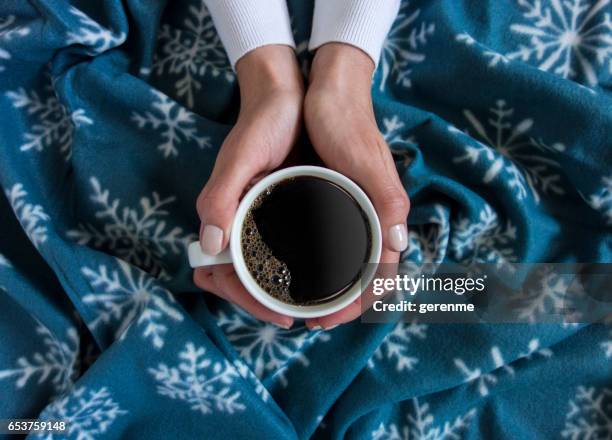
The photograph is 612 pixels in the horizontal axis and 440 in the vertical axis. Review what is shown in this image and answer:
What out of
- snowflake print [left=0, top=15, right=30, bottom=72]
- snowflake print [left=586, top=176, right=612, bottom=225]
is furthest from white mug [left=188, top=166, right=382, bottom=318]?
snowflake print [left=0, top=15, right=30, bottom=72]

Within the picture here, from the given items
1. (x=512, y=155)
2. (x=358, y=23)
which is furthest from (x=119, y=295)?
(x=512, y=155)

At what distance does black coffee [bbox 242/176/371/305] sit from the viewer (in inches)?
25.0

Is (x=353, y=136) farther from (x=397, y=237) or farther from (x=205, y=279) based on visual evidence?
(x=205, y=279)

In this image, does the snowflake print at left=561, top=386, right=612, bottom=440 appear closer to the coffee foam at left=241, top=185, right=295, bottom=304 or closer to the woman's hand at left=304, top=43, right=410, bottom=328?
the woman's hand at left=304, top=43, right=410, bottom=328

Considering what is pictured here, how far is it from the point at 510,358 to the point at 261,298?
15.3 inches

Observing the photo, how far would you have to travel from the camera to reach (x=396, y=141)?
79 centimetres

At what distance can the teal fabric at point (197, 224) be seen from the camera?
0.73m

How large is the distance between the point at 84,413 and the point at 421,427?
19.4 inches

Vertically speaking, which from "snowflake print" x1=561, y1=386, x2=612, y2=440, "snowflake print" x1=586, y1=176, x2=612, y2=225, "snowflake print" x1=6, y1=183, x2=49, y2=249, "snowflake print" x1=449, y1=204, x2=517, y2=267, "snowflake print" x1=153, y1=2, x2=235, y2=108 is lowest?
"snowflake print" x1=561, y1=386, x2=612, y2=440

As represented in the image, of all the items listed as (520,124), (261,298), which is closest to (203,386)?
(261,298)

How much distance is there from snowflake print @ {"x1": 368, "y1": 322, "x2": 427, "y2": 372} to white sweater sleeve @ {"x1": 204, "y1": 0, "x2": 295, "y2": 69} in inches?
18.8

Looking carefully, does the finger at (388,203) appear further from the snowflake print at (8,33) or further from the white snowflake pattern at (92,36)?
the snowflake print at (8,33)

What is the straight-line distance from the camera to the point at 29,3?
0.80m

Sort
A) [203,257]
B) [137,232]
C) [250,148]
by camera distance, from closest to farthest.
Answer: [203,257], [250,148], [137,232]
